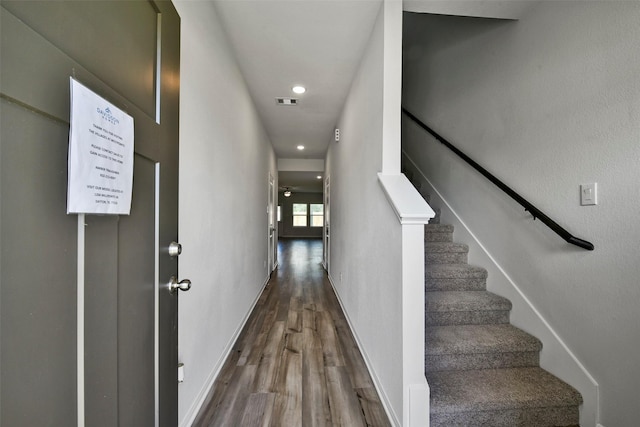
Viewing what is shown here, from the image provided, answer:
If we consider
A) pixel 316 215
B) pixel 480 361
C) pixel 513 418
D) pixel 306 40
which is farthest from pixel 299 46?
pixel 316 215

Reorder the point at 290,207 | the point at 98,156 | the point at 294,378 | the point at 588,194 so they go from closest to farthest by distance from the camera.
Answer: the point at 98,156
the point at 588,194
the point at 294,378
the point at 290,207

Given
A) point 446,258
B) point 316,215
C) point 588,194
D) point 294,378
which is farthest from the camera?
point 316,215

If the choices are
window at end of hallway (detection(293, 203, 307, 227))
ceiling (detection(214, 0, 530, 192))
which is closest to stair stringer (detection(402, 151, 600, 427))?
ceiling (detection(214, 0, 530, 192))

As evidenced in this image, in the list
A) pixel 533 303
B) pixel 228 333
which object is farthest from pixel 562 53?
pixel 228 333

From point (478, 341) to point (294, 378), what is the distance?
1.31 metres

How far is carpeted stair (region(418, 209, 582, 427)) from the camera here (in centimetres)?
139

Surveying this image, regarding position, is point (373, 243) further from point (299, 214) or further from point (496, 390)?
point (299, 214)

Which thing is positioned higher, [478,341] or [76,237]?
[76,237]

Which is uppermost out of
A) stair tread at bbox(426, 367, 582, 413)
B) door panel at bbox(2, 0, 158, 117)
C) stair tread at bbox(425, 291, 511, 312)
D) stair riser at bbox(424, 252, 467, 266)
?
door panel at bbox(2, 0, 158, 117)

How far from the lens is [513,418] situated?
140cm

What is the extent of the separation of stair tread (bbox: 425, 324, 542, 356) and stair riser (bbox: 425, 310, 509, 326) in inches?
3.0

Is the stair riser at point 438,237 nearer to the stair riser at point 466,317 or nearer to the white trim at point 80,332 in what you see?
the stair riser at point 466,317

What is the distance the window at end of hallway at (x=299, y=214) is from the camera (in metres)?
14.4

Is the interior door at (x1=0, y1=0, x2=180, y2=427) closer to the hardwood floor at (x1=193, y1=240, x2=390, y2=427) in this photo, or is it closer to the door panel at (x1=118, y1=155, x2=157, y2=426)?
the door panel at (x1=118, y1=155, x2=157, y2=426)
